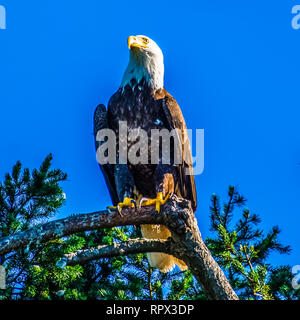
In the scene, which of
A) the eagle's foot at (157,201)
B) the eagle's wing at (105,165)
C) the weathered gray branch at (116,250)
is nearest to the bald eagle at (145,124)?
the eagle's wing at (105,165)

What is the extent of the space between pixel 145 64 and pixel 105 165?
1.47 meters

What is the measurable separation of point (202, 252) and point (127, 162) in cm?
221

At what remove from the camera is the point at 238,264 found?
4.59 metres

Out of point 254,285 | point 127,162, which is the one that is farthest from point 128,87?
point 254,285

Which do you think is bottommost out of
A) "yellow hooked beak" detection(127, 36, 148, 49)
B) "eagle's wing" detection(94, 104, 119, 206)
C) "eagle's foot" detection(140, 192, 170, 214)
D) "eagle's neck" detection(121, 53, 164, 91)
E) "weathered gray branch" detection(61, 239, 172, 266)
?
"weathered gray branch" detection(61, 239, 172, 266)

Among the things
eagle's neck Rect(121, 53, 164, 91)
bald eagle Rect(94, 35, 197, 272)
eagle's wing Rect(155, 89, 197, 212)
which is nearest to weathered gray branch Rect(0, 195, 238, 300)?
bald eagle Rect(94, 35, 197, 272)

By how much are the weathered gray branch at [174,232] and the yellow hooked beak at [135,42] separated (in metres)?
2.72

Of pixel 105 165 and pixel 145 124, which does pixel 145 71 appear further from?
pixel 105 165

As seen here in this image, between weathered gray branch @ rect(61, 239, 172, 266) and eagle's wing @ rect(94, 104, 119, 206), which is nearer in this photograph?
weathered gray branch @ rect(61, 239, 172, 266)

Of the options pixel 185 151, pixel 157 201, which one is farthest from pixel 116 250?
pixel 185 151

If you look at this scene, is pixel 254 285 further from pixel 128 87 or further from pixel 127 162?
pixel 128 87

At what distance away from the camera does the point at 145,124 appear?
607cm

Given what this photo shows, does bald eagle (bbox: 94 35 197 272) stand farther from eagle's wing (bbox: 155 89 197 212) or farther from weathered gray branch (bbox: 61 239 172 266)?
weathered gray branch (bbox: 61 239 172 266)

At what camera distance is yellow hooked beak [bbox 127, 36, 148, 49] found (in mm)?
6352
